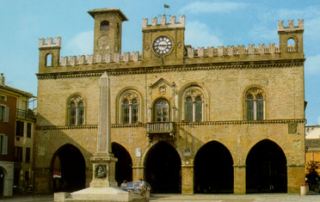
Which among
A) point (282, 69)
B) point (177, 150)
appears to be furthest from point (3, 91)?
point (282, 69)

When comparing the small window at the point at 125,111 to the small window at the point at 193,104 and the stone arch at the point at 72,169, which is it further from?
the stone arch at the point at 72,169

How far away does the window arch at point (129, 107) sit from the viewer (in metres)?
45.3

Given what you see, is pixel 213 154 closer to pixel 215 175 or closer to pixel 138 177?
pixel 215 175

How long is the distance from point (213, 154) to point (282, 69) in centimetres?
935

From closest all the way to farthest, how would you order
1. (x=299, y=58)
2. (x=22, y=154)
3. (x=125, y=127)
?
1. (x=299, y=58)
2. (x=125, y=127)
3. (x=22, y=154)

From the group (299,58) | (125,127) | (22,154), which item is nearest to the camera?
(299,58)

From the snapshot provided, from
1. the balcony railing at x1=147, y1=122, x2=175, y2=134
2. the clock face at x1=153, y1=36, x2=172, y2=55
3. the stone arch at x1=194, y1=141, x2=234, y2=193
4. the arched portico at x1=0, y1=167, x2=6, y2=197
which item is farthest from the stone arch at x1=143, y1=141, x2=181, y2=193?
the arched portico at x1=0, y1=167, x2=6, y2=197

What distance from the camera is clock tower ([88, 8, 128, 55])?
167 ft

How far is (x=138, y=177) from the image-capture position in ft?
145

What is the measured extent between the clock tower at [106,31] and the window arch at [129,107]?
260 inches

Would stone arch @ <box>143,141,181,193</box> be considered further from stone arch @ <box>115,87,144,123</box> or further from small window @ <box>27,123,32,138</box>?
small window @ <box>27,123,32,138</box>

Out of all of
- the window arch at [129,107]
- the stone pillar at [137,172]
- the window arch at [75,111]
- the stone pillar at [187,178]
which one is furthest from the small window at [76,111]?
the stone pillar at [187,178]

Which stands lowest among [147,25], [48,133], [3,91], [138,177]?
[138,177]

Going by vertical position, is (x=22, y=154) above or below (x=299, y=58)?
below
